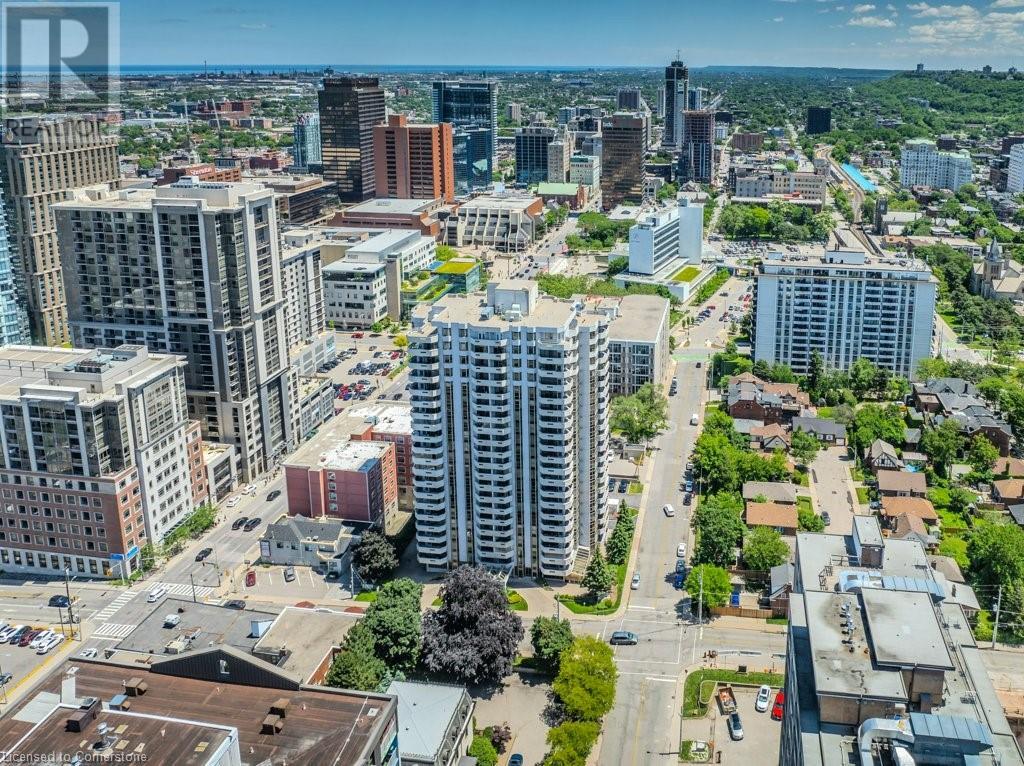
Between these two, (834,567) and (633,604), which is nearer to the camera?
(834,567)

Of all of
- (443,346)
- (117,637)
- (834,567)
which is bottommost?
(117,637)

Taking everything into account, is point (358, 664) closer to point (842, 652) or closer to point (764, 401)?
point (842, 652)

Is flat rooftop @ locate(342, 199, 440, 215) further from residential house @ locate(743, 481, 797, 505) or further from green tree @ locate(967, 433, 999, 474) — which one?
green tree @ locate(967, 433, 999, 474)

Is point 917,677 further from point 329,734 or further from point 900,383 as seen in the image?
point 900,383

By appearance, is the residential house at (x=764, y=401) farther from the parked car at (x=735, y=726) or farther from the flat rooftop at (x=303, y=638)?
the flat rooftop at (x=303, y=638)

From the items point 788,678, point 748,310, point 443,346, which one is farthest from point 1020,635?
point 748,310

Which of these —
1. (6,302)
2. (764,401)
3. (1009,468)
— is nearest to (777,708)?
(1009,468)
